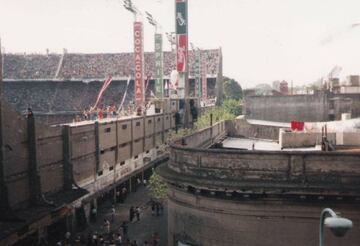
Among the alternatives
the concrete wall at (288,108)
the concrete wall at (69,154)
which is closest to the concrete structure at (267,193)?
the concrete wall at (69,154)

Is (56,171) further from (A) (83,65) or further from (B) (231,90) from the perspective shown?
(B) (231,90)

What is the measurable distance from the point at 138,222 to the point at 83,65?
6309 cm

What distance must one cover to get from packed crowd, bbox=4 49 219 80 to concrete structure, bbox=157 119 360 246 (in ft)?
221

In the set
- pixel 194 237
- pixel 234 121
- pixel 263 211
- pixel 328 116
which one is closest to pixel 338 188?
pixel 263 211

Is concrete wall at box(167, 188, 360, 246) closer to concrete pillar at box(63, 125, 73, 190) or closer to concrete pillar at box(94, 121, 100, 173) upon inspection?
concrete pillar at box(63, 125, 73, 190)

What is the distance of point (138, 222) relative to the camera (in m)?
29.9

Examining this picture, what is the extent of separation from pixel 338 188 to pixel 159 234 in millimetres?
14606

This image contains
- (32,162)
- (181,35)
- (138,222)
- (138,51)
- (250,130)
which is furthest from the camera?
(138,51)

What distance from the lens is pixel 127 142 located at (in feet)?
128

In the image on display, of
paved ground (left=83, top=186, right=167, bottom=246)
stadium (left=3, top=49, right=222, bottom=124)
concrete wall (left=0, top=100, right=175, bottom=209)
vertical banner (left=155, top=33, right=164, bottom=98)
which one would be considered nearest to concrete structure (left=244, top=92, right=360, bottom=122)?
vertical banner (left=155, top=33, right=164, bottom=98)

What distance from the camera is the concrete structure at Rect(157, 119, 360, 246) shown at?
14.6m

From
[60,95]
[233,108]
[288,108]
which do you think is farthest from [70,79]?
[288,108]

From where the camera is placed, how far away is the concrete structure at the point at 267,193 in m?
14.6

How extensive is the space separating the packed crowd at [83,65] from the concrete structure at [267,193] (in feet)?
221
